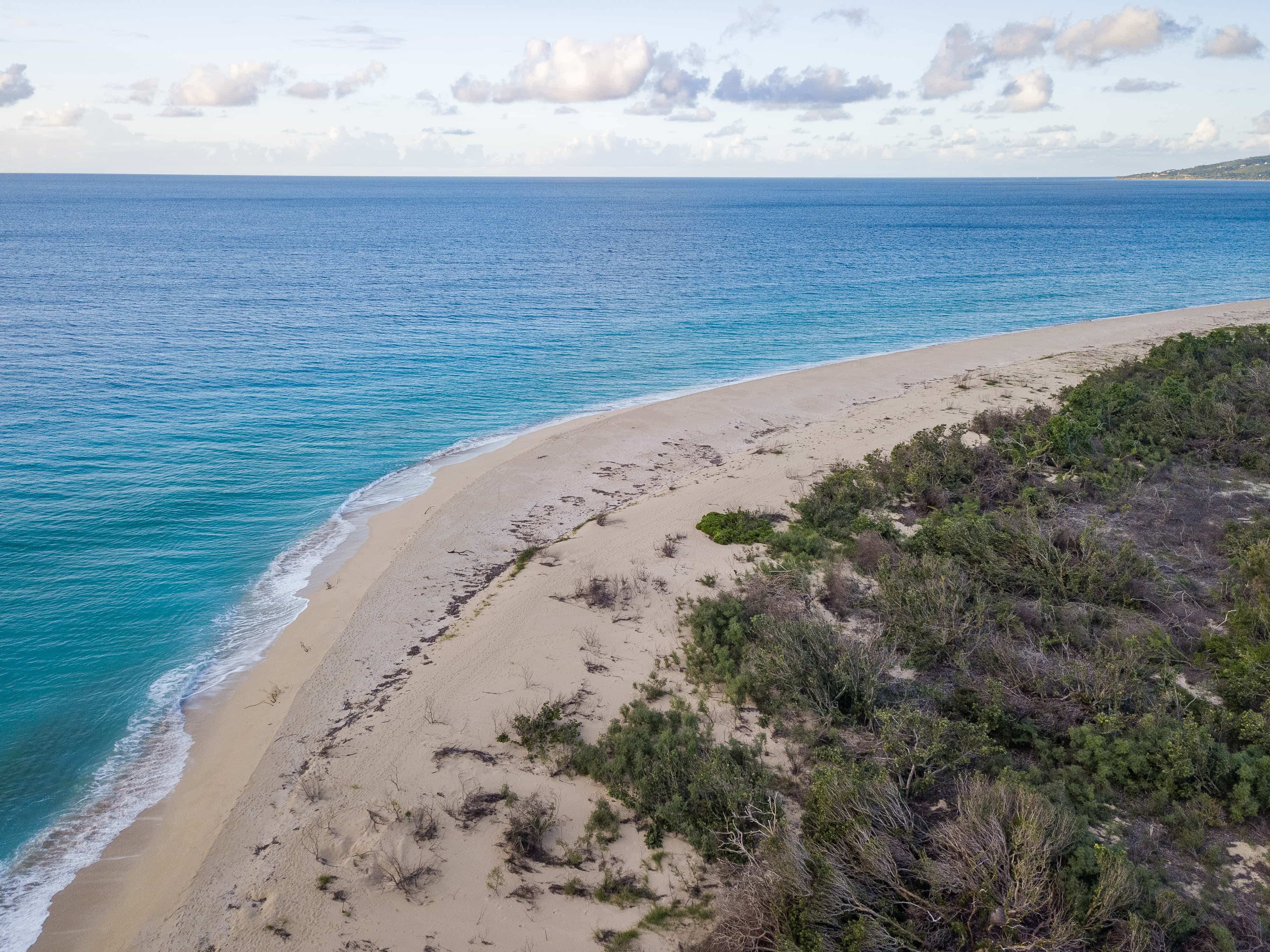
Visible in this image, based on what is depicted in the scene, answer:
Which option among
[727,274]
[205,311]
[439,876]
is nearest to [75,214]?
[205,311]

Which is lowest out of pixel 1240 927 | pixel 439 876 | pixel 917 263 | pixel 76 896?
pixel 76 896

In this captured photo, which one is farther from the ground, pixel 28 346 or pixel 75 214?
pixel 75 214

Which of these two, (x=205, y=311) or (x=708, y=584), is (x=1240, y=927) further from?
(x=205, y=311)

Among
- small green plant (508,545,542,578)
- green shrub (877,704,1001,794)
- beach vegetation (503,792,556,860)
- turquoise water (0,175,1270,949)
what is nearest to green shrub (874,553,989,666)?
green shrub (877,704,1001,794)

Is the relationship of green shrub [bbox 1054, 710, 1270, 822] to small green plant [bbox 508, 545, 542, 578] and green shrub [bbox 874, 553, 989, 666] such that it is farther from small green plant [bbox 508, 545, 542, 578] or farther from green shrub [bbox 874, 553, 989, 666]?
small green plant [bbox 508, 545, 542, 578]

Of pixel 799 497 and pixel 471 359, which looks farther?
pixel 471 359

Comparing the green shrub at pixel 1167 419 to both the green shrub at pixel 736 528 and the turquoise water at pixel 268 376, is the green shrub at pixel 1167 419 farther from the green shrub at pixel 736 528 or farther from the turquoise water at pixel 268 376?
the turquoise water at pixel 268 376

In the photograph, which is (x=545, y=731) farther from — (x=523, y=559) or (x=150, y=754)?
(x=150, y=754)

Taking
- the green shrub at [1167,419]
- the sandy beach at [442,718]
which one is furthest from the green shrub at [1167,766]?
the green shrub at [1167,419]
